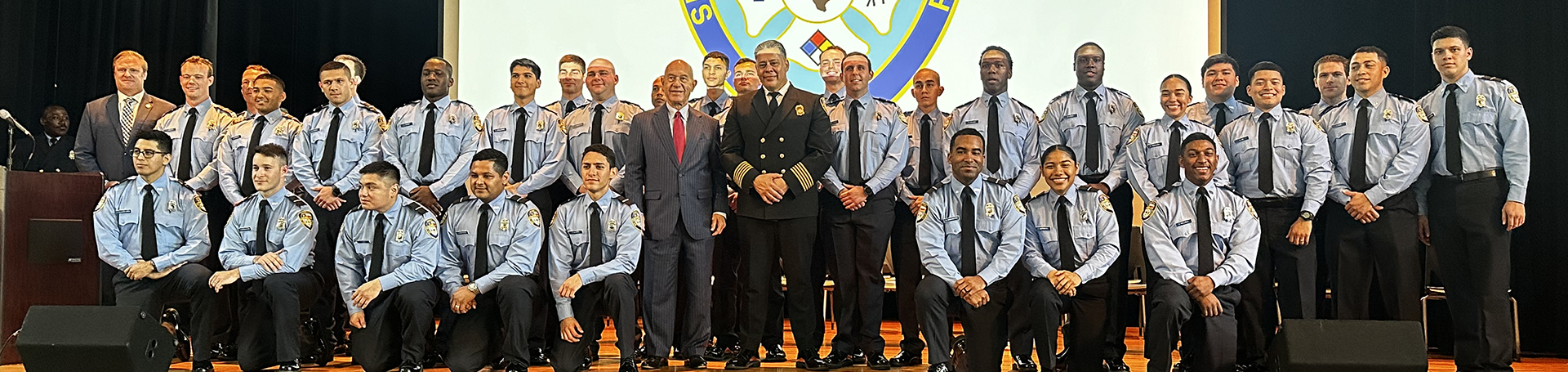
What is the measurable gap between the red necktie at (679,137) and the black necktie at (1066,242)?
1.53 meters

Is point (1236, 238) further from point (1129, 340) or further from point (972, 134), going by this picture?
point (1129, 340)

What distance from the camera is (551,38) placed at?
691 cm

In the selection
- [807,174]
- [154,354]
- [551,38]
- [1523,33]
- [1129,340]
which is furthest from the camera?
[551,38]

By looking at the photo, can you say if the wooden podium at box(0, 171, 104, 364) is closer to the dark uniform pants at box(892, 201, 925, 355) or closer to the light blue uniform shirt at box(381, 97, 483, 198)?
the light blue uniform shirt at box(381, 97, 483, 198)

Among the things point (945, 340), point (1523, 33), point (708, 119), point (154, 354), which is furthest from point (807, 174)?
point (1523, 33)

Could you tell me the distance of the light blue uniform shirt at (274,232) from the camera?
15.6ft

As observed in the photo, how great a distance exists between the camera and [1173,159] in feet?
15.5

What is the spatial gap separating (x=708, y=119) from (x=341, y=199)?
1.64m

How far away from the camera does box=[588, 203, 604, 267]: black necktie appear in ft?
15.5

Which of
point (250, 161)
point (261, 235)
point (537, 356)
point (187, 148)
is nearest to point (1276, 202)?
point (537, 356)

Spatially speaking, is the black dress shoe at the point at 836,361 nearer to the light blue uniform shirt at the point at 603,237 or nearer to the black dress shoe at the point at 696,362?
the black dress shoe at the point at 696,362

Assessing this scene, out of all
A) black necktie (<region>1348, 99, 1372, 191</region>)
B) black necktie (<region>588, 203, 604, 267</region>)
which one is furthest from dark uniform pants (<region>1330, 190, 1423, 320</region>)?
black necktie (<region>588, 203, 604, 267</region>)

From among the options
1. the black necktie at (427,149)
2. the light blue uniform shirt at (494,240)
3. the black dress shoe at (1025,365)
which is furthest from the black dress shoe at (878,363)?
the black necktie at (427,149)

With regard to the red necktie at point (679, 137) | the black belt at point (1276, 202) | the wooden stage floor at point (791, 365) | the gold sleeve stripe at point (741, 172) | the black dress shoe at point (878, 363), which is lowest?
the wooden stage floor at point (791, 365)
